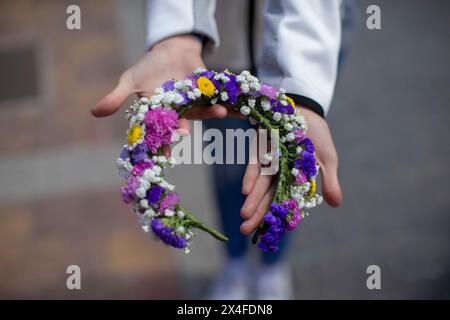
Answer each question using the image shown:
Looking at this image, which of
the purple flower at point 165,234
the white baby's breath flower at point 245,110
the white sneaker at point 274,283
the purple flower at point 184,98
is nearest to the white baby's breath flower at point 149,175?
the purple flower at point 165,234

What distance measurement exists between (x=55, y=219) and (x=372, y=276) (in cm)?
172

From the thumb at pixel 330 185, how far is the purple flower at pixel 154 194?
17.5 inches

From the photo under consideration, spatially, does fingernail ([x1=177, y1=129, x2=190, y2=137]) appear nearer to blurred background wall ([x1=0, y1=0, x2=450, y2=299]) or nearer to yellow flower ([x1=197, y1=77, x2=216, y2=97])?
yellow flower ([x1=197, y1=77, x2=216, y2=97])

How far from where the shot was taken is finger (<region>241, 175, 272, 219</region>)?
1.39 meters

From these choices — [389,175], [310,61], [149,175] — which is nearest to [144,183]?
[149,175]

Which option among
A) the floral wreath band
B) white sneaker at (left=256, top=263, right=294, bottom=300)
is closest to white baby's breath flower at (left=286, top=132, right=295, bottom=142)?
the floral wreath band

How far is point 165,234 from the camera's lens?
1316mm

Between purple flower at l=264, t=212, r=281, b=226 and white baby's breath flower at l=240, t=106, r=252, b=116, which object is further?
white baby's breath flower at l=240, t=106, r=252, b=116

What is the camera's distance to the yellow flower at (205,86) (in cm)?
144

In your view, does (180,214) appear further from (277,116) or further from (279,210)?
(277,116)

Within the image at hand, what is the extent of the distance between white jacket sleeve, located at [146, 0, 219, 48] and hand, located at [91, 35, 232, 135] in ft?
0.08
